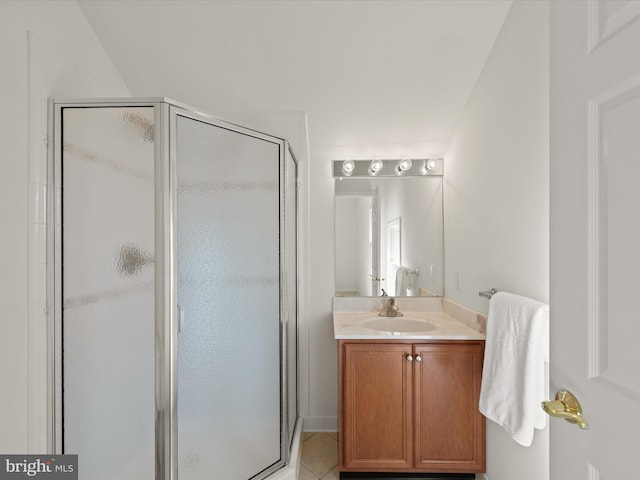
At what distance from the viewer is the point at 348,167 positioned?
8.14ft

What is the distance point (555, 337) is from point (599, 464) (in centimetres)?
23

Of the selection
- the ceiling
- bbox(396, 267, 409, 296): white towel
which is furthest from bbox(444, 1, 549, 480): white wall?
bbox(396, 267, 409, 296): white towel

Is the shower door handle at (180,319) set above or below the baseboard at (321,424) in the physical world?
above

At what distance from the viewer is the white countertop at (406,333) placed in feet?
6.24

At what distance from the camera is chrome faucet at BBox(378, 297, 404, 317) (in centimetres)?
238

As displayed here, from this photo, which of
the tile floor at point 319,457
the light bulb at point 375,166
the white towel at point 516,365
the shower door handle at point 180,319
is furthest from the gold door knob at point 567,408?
the light bulb at point 375,166

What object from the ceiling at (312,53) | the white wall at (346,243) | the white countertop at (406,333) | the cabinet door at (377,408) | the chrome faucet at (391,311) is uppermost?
the ceiling at (312,53)

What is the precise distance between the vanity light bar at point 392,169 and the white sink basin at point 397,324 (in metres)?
0.99

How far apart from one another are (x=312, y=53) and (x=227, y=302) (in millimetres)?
1304
